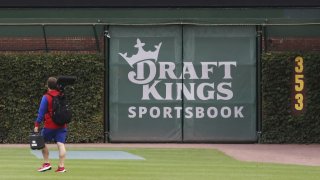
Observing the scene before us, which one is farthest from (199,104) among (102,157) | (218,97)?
(102,157)

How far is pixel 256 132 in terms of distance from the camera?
23.0 metres

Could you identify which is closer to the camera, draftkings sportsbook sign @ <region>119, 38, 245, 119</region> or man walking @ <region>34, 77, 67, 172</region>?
man walking @ <region>34, 77, 67, 172</region>

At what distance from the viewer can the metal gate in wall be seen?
22781mm

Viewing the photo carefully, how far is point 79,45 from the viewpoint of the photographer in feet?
75.6

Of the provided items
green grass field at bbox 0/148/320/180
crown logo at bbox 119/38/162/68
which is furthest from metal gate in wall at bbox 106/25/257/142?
green grass field at bbox 0/148/320/180

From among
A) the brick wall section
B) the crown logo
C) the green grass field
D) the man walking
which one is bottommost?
the green grass field

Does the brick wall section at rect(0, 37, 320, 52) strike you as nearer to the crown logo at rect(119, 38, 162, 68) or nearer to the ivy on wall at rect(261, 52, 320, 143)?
the ivy on wall at rect(261, 52, 320, 143)

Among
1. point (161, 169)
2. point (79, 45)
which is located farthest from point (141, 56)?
point (161, 169)

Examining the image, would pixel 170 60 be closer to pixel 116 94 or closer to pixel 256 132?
pixel 116 94

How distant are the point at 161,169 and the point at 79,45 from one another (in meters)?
9.54

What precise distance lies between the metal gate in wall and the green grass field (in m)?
4.61

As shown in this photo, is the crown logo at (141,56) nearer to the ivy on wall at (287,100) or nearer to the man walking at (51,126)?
the ivy on wall at (287,100)

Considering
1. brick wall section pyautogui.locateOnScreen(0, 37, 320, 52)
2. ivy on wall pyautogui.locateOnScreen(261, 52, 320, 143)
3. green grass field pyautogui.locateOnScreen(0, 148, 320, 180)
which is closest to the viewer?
green grass field pyautogui.locateOnScreen(0, 148, 320, 180)
